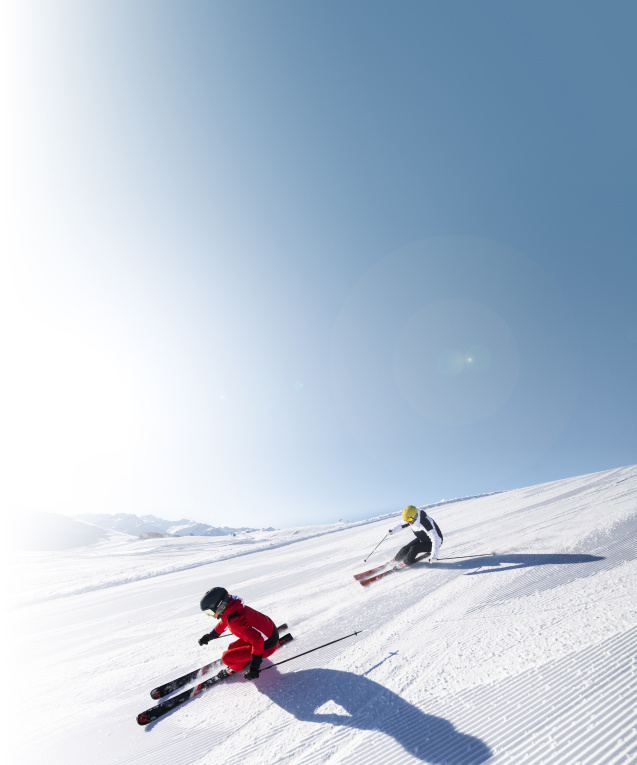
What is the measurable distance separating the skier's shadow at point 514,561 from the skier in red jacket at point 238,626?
15.9 feet

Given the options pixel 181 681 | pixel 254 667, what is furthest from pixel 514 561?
pixel 181 681

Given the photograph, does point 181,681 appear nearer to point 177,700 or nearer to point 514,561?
point 177,700

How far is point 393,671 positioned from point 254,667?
5.59ft

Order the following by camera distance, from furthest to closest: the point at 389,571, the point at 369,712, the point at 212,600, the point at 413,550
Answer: the point at 413,550
the point at 389,571
the point at 212,600
the point at 369,712

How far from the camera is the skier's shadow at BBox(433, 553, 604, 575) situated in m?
6.29

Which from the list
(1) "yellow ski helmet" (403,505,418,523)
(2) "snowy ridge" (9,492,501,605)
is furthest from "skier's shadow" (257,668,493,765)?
(2) "snowy ridge" (9,492,501,605)

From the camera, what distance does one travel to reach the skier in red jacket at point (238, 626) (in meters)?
4.09

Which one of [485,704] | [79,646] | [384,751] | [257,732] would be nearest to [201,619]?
[79,646]

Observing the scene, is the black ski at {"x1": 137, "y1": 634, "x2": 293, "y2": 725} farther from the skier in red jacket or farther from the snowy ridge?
the snowy ridge

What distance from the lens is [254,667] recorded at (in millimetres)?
3908

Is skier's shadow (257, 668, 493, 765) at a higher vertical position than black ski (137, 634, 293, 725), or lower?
lower

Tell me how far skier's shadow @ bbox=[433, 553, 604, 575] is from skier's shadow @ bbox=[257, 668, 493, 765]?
14.2 ft

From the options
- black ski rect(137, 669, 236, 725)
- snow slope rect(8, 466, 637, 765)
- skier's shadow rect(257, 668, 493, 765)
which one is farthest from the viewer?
black ski rect(137, 669, 236, 725)

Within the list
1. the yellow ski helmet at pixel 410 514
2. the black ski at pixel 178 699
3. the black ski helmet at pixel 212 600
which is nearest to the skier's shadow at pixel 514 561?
the yellow ski helmet at pixel 410 514
